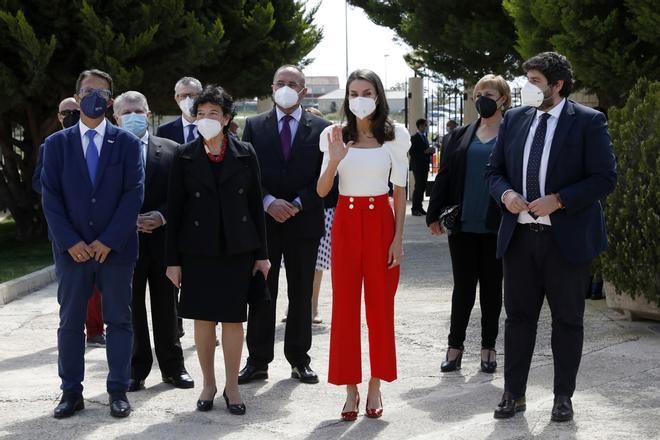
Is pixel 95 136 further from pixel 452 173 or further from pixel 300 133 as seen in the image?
pixel 452 173

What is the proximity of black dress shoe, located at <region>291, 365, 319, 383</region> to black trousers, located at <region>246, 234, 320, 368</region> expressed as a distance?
1.4 inches

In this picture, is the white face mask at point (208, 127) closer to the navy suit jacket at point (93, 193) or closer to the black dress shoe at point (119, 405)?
the navy suit jacket at point (93, 193)

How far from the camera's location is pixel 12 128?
18.1 m

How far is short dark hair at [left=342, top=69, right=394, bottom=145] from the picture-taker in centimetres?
619

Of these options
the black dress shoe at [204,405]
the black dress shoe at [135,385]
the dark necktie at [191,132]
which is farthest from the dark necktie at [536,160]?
the dark necktie at [191,132]

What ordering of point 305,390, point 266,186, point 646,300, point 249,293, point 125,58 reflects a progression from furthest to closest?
point 125,58
point 646,300
point 266,186
point 305,390
point 249,293

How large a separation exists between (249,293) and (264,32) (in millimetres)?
11507

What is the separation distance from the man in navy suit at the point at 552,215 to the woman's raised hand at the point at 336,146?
90 cm

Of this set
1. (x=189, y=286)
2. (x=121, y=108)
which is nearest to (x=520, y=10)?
(x=121, y=108)

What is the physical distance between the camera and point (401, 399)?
21.9 ft

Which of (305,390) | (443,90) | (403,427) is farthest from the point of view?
(443,90)

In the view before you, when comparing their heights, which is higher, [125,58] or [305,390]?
[125,58]

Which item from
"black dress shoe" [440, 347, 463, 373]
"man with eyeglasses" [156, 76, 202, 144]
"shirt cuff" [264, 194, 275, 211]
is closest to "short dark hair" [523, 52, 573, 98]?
"shirt cuff" [264, 194, 275, 211]

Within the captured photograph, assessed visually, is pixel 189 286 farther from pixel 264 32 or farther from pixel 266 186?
pixel 264 32
